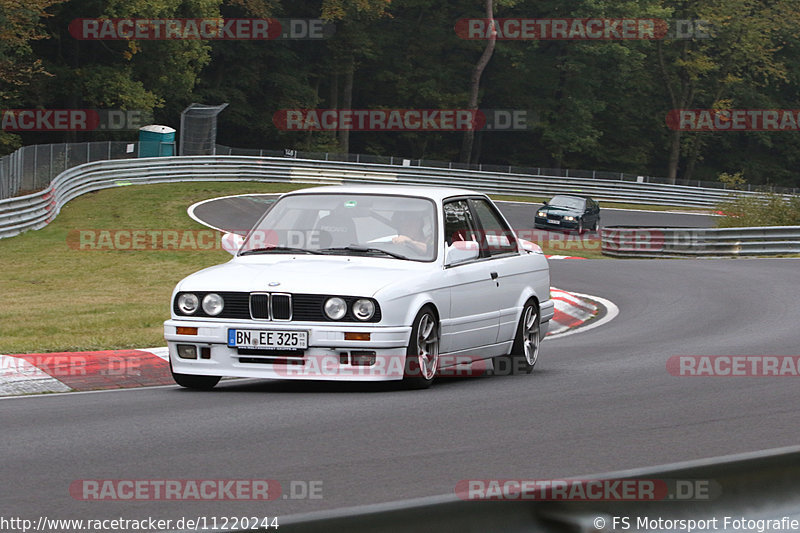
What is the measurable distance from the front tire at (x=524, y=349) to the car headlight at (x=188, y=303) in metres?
2.96

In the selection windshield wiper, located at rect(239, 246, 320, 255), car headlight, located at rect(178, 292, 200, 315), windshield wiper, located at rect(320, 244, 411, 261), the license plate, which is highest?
windshield wiper, located at rect(320, 244, 411, 261)

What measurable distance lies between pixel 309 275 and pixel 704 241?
23.2 meters

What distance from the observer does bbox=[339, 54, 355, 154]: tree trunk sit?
71.6m

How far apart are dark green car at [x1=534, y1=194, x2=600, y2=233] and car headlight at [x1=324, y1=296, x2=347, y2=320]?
33.9 m

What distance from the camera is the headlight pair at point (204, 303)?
878 centimetres

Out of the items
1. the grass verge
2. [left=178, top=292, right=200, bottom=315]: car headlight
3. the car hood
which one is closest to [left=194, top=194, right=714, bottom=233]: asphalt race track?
the grass verge

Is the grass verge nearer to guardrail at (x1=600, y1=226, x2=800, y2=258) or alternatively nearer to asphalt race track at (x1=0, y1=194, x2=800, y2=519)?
asphalt race track at (x1=0, y1=194, x2=800, y2=519)

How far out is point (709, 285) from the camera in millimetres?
21047

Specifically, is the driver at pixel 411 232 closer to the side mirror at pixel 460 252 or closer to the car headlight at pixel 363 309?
the side mirror at pixel 460 252

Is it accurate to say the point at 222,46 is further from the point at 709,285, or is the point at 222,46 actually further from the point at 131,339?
the point at 131,339

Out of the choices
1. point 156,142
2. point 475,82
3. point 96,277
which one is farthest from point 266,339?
point 475,82

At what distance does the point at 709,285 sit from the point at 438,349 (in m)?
12.8

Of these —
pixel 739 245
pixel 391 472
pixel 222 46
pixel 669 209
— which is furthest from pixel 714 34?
pixel 391 472

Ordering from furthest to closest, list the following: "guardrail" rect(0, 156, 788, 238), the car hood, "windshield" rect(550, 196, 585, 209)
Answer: "windshield" rect(550, 196, 585, 209), "guardrail" rect(0, 156, 788, 238), the car hood
